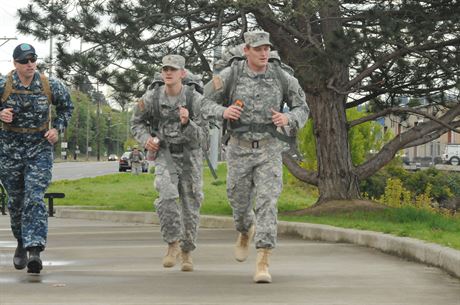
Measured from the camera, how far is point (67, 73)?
1906cm

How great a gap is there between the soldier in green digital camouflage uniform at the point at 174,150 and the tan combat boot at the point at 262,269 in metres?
1.04

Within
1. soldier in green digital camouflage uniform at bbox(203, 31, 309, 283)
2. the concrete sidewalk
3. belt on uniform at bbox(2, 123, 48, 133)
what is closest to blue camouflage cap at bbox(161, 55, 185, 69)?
soldier in green digital camouflage uniform at bbox(203, 31, 309, 283)

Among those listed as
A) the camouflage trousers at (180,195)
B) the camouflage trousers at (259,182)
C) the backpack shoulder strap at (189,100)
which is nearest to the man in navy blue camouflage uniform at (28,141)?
the camouflage trousers at (180,195)

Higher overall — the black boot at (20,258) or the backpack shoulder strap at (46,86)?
the backpack shoulder strap at (46,86)

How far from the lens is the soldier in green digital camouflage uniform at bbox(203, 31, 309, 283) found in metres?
8.78

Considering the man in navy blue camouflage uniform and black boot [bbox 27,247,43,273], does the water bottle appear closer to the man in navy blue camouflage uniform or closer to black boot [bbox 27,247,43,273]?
the man in navy blue camouflage uniform

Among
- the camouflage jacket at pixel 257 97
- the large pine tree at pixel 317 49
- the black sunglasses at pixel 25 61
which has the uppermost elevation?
the large pine tree at pixel 317 49

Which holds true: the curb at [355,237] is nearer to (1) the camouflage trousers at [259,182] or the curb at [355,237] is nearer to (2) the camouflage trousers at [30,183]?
(1) the camouflage trousers at [259,182]

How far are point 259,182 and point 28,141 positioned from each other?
1883mm

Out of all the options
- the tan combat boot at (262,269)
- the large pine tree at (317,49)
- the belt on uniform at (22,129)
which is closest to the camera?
the tan combat boot at (262,269)

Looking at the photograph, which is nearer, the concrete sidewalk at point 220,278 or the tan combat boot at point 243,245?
the concrete sidewalk at point 220,278

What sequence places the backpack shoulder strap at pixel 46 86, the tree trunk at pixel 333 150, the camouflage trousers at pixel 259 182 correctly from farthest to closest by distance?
the tree trunk at pixel 333 150
the backpack shoulder strap at pixel 46 86
the camouflage trousers at pixel 259 182

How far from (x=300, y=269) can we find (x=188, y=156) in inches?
54.3

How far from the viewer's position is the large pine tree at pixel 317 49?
16047 millimetres
